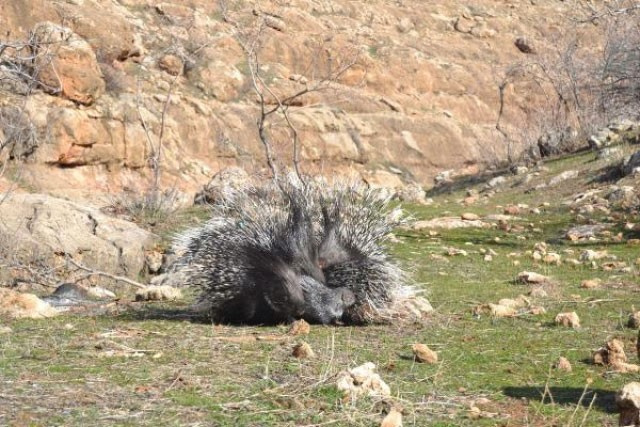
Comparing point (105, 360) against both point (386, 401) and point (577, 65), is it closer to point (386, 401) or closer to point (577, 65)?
point (386, 401)

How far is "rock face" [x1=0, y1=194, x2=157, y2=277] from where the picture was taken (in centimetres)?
1209

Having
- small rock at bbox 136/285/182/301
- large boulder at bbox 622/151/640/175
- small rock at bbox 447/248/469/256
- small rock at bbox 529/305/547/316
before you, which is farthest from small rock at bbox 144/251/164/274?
large boulder at bbox 622/151/640/175

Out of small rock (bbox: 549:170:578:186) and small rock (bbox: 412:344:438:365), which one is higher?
small rock (bbox: 549:170:578:186)

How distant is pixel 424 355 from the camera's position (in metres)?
5.76

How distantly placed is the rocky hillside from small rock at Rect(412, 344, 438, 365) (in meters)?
15.0

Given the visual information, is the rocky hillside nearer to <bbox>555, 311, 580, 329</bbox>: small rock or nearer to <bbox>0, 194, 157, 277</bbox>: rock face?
<bbox>0, 194, 157, 277</bbox>: rock face

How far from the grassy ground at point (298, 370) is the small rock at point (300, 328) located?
82 mm

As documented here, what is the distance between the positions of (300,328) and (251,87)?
108 feet

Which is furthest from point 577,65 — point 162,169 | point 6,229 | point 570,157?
point 6,229

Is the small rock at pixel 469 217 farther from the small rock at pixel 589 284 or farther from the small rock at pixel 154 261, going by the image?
the small rock at pixel 589 284

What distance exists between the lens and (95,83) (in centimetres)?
2959

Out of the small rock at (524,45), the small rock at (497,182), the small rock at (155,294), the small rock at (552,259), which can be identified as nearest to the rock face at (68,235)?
the small rock at (155,294)

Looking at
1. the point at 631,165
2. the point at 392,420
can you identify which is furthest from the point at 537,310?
the point at 631,165

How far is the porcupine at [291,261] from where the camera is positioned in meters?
7.07
